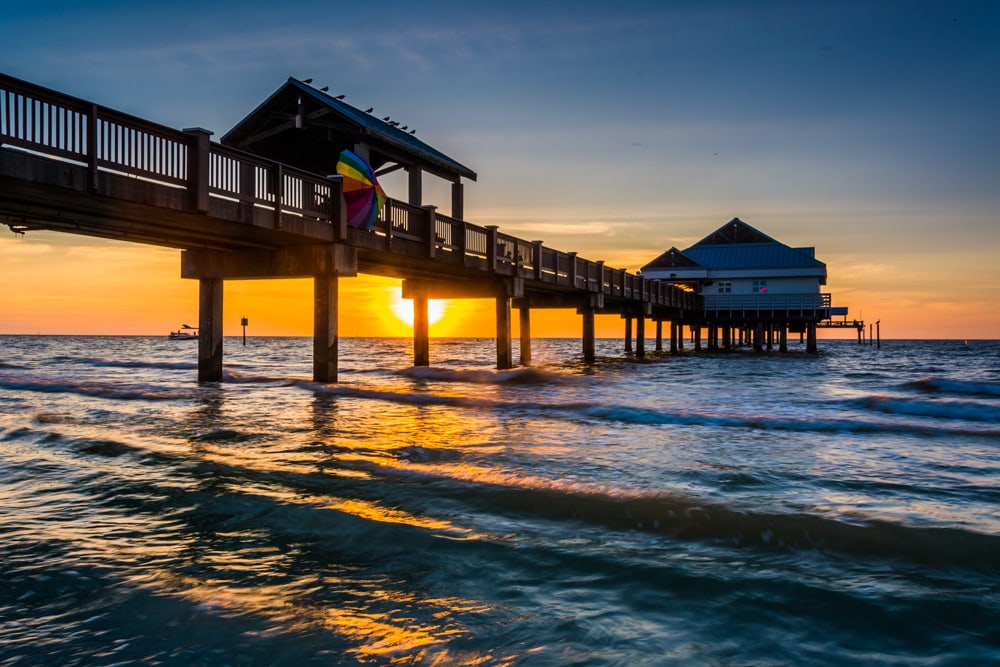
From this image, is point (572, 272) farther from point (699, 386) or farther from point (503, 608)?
point (503, 608)

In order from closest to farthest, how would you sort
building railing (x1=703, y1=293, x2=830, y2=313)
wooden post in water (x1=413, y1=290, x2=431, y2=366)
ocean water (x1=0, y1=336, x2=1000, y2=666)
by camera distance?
1. ocean water (x1=0, y1=336, x2=1000, y2=666)
2. wooden post in water (x1=413, y1=290, x2=431, y2=366)
3. building railing (x1=703, y1=293, x2=830, y2=313)

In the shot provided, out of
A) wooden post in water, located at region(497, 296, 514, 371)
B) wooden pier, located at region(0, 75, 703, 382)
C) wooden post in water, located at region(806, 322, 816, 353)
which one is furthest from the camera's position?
wooden post in water, located at region(806, 322, 816, 353)

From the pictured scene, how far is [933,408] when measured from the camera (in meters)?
16.7

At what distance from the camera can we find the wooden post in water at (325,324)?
56.3 ft

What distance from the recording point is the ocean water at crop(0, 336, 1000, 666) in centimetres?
346

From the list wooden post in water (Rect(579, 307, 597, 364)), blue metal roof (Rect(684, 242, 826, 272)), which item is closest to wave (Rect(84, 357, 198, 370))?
wooden post in water (Rect(579, 307, 597, 364))

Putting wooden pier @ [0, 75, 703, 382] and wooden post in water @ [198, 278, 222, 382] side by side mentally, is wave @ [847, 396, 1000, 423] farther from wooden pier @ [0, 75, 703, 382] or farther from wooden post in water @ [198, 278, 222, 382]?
wooden post in water @ [198, 278, 222, 382]

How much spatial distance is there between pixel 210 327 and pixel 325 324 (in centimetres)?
394

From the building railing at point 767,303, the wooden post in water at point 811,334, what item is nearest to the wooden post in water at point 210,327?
the building railing at point 767,303

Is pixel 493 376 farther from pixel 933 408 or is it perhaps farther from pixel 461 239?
pixel 933 408

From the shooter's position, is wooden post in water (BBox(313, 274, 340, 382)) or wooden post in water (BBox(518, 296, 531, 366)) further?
wooden post in water (BBox(518, 296, 531, 366))

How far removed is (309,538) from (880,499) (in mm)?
5383

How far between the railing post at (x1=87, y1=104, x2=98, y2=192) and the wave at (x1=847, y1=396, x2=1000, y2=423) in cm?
1699

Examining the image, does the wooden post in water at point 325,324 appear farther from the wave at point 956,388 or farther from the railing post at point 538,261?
the wave at point 956,388
